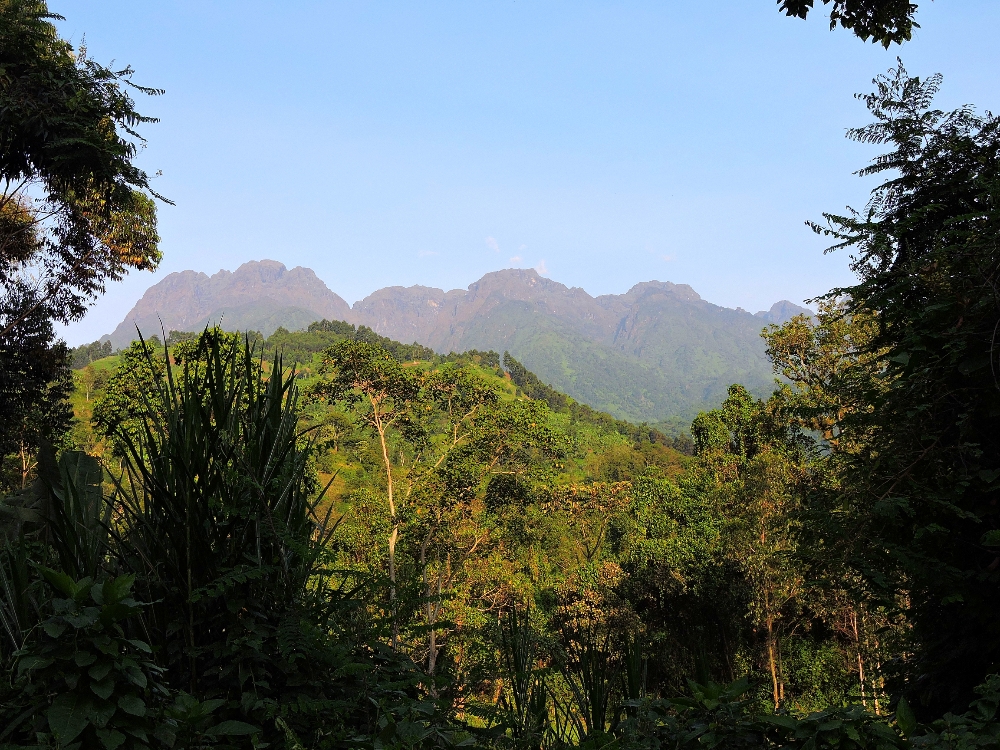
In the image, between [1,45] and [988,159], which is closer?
[988,159]

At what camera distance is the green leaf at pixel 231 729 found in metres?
1.45

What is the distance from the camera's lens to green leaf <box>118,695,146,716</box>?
1.30m

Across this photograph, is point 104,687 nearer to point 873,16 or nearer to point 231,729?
point 231,729

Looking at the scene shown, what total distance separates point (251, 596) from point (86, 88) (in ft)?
30.8

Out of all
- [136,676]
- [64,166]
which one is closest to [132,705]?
[136,676]

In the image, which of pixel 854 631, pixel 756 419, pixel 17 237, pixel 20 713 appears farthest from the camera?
pixel 756 419

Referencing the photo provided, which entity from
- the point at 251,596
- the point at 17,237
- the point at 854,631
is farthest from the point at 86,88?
the point at 854,631

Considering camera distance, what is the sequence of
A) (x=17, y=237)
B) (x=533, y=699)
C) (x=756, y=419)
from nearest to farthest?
(x=533, y=699) < (x=17, y=237) < (x=756, y=419)

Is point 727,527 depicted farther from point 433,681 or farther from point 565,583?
point 433,681

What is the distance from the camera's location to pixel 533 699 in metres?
2.15

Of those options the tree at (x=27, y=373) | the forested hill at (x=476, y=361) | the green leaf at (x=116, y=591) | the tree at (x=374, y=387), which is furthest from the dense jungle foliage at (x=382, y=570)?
the forested hill at (x=476, y=361)

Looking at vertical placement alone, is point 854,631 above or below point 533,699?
below

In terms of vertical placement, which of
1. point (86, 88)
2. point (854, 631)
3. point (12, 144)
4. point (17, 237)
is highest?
point (86, 88)

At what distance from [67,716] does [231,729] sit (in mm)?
331
